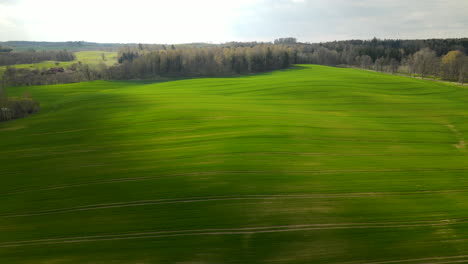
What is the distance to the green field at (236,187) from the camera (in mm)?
16500

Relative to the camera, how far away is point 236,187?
2255cm

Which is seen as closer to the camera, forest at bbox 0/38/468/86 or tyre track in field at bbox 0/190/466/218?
tyre track in field at bbox 0/190/466/218

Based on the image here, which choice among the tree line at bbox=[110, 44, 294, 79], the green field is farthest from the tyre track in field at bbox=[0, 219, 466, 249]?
the tree line at bbox=[110, 44, 294, 79]

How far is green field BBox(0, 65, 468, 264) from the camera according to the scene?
650 inches

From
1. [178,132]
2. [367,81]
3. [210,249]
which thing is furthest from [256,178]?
[367,81]

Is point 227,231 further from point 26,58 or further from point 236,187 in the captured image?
point 26,58

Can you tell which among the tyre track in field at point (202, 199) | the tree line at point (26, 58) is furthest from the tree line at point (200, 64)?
the tyre track in field at point (202, 199)

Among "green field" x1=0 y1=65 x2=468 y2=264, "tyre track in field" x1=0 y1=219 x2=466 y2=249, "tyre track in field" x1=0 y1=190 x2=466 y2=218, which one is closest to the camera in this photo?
"green field" x1=0 y1=65 x2=468 y2=264

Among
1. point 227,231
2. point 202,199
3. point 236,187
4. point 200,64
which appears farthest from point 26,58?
point 227,231

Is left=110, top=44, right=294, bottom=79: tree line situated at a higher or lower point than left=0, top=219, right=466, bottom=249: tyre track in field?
higher

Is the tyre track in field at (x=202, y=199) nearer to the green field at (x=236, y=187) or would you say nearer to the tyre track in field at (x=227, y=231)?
the green field at (x=236, y=187)

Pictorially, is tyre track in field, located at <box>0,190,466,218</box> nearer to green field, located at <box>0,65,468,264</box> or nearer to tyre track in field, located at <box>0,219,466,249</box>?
green field, located at <box>0,65,468,264</box>

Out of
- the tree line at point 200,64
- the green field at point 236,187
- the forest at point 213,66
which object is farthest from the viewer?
the tree line at point 200,64

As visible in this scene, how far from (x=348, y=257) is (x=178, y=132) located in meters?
24.6
